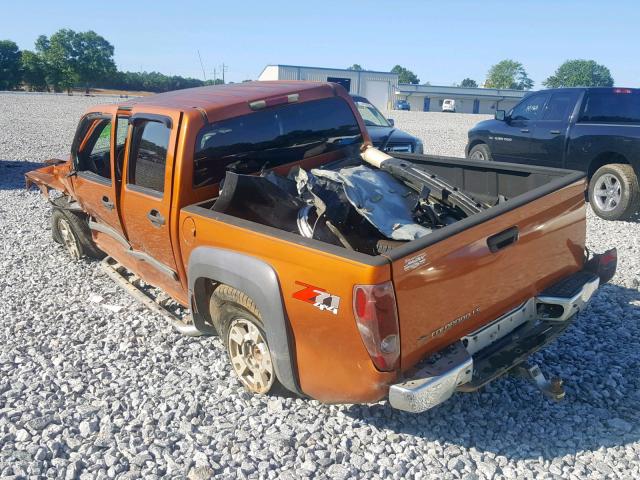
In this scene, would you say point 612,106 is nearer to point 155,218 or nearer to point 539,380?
point 539,380

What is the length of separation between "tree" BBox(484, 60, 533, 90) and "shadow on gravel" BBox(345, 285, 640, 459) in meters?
139

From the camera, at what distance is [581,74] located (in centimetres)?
12975

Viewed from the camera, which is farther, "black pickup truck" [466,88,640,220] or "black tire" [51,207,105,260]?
"black pickup truck" [466,88,640,220]

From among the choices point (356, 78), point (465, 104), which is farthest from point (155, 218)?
point (465, 104)

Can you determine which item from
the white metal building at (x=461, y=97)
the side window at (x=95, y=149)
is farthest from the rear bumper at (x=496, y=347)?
the white metal building at (x=461, y=97)

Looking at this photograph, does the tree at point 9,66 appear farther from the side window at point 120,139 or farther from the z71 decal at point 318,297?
the z71 decal at point 318,297

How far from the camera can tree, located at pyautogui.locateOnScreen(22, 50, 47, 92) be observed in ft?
278

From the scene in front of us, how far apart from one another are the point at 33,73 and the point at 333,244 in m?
96.6

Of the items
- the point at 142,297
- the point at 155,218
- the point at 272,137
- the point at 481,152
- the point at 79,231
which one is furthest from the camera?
the point at 481,152

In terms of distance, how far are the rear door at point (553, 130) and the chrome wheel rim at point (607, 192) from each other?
27.5 inches

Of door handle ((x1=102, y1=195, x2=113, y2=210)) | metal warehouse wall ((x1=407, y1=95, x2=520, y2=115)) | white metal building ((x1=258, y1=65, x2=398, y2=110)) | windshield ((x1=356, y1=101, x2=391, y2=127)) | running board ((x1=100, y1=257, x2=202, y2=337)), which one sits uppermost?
white metal building ((x1=258, y1=65, x2=398, y2=110))

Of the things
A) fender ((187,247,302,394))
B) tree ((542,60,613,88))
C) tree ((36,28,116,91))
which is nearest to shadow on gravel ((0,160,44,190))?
fender ((187,247,302,394))

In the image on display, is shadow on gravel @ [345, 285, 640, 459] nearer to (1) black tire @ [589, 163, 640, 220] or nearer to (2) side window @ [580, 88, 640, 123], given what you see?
(1) black tire @ [589, 163, 640, 220]

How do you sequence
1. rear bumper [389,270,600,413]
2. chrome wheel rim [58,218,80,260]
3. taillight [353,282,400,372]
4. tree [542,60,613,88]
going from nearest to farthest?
taillight [353,282,400,372] < rear bumper [389,270,600,413] < chrome wheel rim [58,218,80,260] < tree [542,60,613,88]
